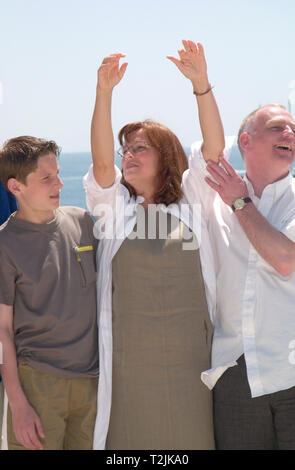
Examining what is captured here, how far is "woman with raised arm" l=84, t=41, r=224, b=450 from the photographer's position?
2.44m

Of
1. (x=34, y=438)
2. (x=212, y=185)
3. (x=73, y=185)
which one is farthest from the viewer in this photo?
(x=73, y=185)

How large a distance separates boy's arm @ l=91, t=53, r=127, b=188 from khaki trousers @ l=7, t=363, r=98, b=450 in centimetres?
85

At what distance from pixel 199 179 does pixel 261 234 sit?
43 cm

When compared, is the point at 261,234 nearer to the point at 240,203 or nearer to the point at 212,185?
the point at 240,203

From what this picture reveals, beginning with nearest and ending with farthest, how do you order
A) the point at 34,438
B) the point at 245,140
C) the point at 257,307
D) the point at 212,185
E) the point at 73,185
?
the point at 34,438 → the point at 257,307 → the point at 212,185 → the point at 245,140 → the point at 73,185

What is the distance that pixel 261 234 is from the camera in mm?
2361

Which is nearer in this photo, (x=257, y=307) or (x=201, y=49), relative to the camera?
(x=257, y=307)

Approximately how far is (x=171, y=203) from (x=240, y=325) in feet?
2.05

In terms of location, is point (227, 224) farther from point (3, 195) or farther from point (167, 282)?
point (3, 195)

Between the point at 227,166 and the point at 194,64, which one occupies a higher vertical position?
the point at 194,64

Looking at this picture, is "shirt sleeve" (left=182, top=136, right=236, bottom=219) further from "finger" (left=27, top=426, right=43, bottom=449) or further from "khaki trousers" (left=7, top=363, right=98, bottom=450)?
"finger" (left=27, top=426, right=43, bottom=449)

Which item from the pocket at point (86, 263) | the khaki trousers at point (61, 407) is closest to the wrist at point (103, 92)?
the pocket at point (86, 263)

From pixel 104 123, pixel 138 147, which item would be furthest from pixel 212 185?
pixel 104 123

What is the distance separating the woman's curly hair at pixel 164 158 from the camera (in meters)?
2.67
